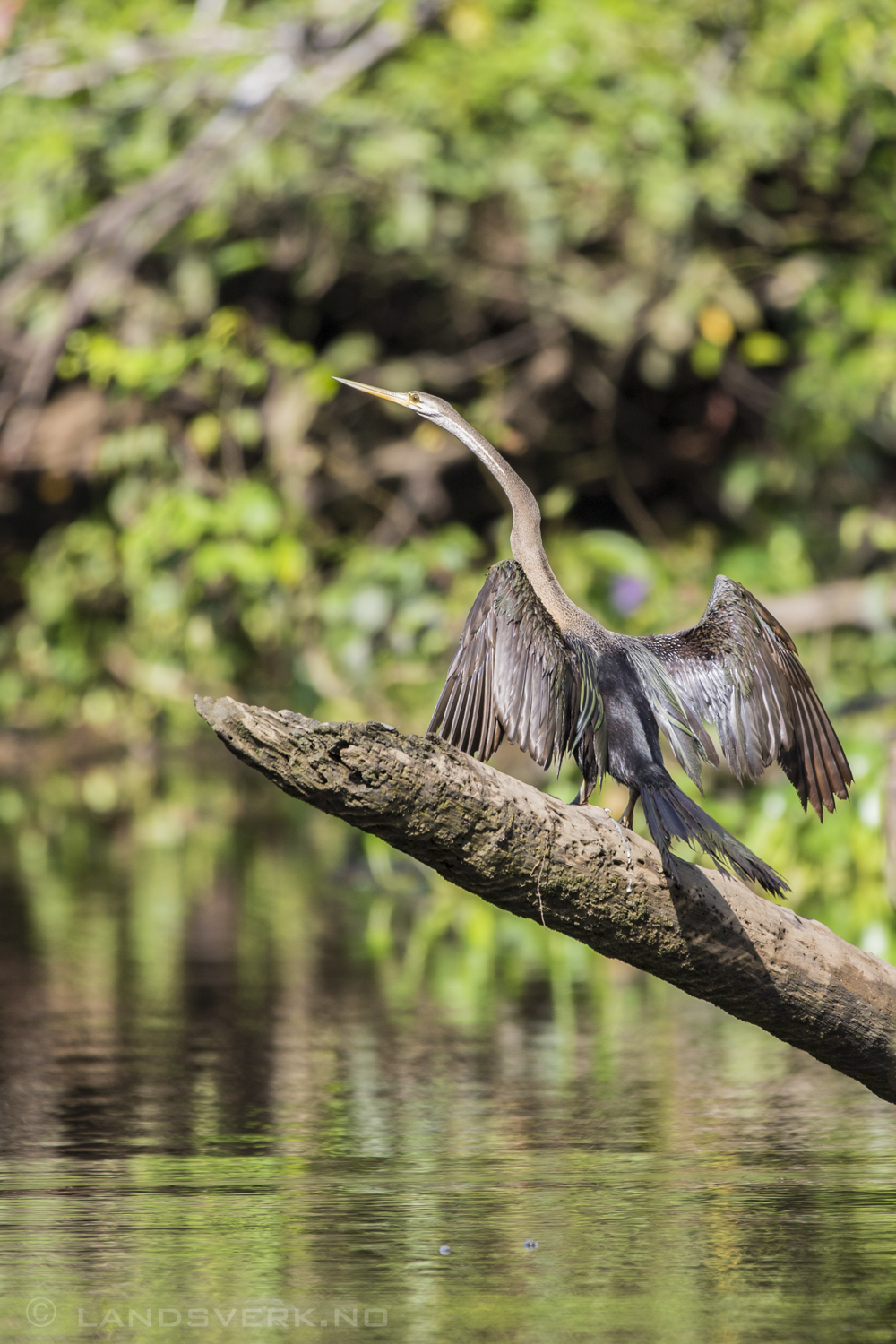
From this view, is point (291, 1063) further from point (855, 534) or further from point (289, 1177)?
point (855, 534)

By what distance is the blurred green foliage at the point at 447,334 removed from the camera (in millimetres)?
7969

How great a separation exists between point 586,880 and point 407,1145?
1.09 m

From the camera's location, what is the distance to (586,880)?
9.57 ft

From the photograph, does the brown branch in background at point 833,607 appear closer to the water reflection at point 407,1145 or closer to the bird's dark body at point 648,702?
the water reflection at point 407,1145

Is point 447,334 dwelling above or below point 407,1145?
above

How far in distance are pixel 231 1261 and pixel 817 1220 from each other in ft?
3.31

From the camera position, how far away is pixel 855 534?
29.5ft

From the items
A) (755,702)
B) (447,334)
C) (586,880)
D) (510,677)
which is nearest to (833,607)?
(447,334)

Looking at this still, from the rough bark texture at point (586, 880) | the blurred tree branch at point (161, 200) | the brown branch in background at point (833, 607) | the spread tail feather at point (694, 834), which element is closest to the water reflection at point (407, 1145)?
the rough bark texture at point (586, 880)

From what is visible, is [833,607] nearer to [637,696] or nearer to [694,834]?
[637,696]

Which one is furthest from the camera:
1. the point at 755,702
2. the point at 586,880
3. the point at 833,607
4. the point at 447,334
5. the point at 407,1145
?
the point at 447,334

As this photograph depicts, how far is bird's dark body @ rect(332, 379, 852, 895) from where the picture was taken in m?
3.09

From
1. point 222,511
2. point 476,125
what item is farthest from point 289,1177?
point 476,125

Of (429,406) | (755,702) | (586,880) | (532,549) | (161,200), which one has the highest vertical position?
(161,200)
